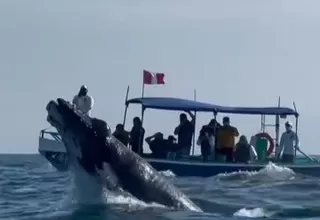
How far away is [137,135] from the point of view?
3016 centimetres

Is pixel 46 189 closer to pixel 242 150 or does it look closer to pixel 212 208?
pixel 212 208

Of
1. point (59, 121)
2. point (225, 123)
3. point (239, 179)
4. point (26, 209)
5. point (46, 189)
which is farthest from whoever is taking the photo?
point (225, 123)

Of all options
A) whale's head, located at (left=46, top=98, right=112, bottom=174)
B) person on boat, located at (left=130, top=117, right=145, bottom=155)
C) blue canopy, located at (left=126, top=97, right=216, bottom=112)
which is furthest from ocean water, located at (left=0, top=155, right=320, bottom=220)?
blue canopy, located at (left=126, top=97, right=216, bottom=112)

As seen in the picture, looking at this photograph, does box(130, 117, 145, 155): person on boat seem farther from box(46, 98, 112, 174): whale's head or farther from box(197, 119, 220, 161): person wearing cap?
box(46, 98, 112, 174): whale's head

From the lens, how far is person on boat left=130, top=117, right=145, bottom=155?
3011 cm

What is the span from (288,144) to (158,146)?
4.18 metres

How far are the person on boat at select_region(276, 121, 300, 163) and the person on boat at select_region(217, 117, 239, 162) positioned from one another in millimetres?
1635

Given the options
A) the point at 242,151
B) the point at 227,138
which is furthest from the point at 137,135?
the point at 242,151

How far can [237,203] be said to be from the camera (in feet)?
57.2

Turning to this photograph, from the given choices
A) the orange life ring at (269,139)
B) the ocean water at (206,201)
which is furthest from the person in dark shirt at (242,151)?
the ocean water at (206,201)

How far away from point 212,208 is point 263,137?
1655 cm

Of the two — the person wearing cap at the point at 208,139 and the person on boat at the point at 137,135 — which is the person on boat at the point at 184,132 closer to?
the person wearing cap at the point at 208,139

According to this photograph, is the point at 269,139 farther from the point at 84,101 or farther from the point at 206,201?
the point at 206,201

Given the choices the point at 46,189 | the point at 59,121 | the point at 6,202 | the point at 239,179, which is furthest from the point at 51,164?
the point at 59,121
